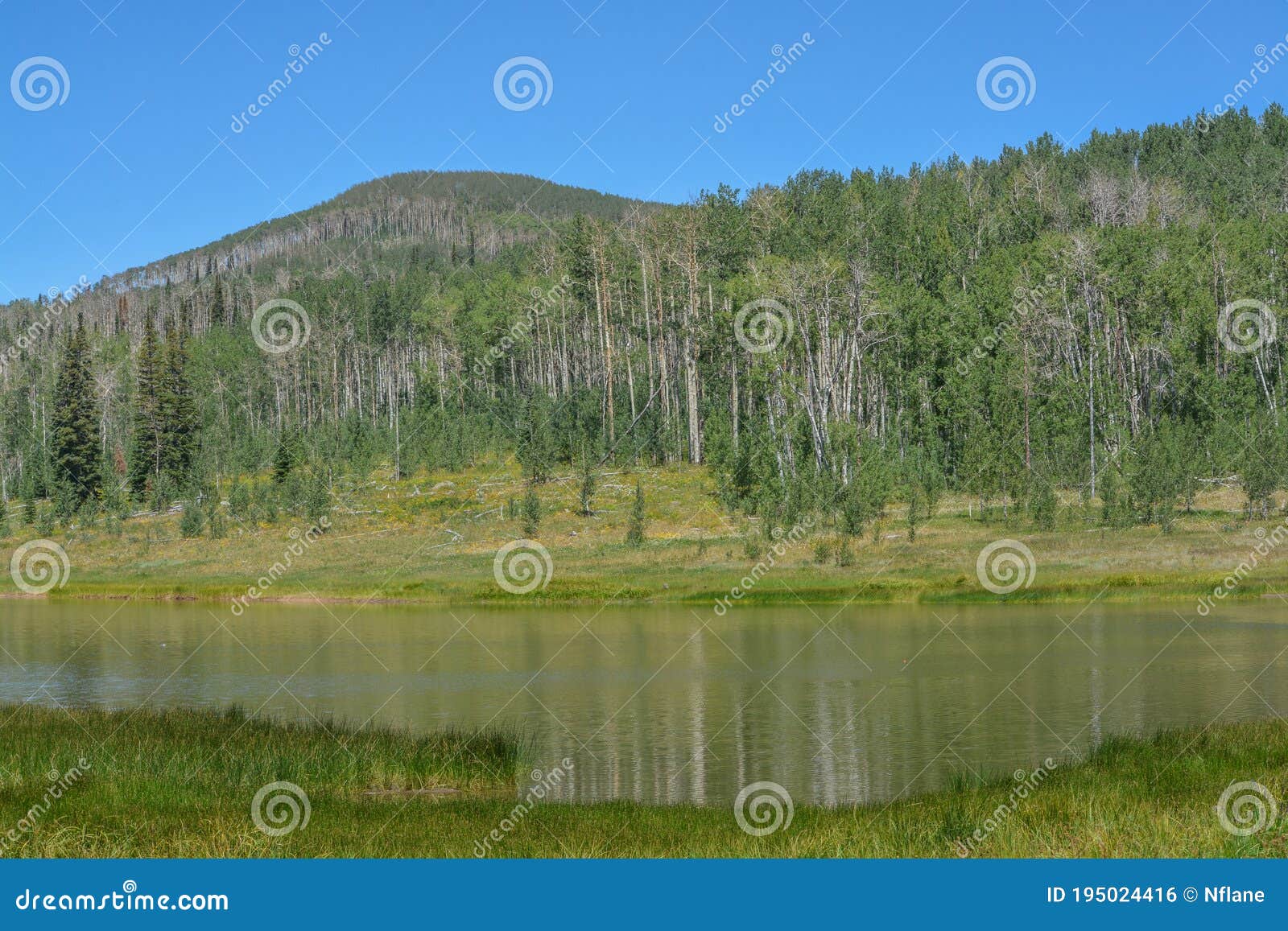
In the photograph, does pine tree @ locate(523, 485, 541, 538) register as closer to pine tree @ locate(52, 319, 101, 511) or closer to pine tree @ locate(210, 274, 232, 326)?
pine tree @ locate(52, 319, 101, 511)

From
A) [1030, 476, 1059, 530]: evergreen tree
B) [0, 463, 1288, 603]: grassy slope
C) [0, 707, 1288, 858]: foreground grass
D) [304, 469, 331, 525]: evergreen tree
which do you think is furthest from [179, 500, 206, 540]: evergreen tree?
[0, 707, 1288, 858]: foreground grass

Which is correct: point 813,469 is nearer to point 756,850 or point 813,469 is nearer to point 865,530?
point 865,530

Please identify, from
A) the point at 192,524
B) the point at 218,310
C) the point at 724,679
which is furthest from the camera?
the point at 218,310

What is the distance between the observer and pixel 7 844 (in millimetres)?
11359

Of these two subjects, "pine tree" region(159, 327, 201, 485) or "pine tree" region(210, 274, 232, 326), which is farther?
"pine tree" region(210, 274, 232, 326)

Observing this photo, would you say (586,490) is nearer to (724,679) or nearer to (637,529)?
(637,529)

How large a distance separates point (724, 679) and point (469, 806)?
15518 millimetres

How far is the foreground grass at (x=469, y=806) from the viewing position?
11469 millimetres

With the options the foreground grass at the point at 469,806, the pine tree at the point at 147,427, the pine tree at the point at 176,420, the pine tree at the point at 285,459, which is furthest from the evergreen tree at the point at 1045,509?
the pine tree at the point at 147,427

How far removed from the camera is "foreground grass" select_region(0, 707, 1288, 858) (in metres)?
11.5

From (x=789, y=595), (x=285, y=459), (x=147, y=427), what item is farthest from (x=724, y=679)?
(x=147, y=427)

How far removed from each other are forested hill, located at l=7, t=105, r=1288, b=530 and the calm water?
53.7 ft

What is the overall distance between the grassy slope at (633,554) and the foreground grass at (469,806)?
2875cm

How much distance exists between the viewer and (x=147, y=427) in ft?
323
